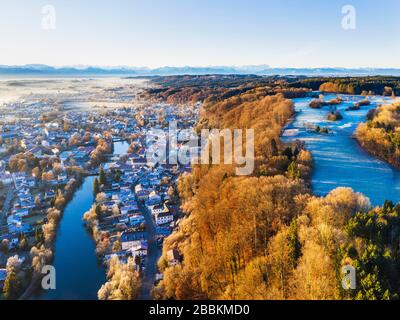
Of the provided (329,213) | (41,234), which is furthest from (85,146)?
(329,213)

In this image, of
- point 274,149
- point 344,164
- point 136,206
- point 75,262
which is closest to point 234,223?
point 274,149

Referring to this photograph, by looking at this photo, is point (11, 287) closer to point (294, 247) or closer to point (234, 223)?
point (234, 223)

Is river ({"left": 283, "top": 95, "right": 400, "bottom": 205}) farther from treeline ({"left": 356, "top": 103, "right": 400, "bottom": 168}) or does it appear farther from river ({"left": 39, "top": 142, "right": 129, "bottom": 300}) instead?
river ({"left": 39, "top": 142, "right": 129, "bottom": 300})

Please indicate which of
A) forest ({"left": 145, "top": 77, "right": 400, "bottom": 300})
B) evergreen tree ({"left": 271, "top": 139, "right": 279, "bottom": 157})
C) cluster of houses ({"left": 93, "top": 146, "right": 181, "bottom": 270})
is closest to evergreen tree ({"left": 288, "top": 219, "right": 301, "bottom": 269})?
forest ({"left": 145, "top": 77, "right": 400, "bottom": 300})

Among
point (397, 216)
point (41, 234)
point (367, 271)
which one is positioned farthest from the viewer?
point (41, 234)

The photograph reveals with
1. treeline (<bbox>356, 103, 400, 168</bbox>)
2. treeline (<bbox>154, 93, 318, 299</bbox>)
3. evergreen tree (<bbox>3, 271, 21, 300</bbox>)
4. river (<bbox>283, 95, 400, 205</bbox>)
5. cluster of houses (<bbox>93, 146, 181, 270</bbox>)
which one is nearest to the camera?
treeline (<bbox>154, 93, 318, 299</bbox>)

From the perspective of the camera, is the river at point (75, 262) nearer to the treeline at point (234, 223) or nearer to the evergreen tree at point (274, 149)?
the treeline at point (234, 223)
